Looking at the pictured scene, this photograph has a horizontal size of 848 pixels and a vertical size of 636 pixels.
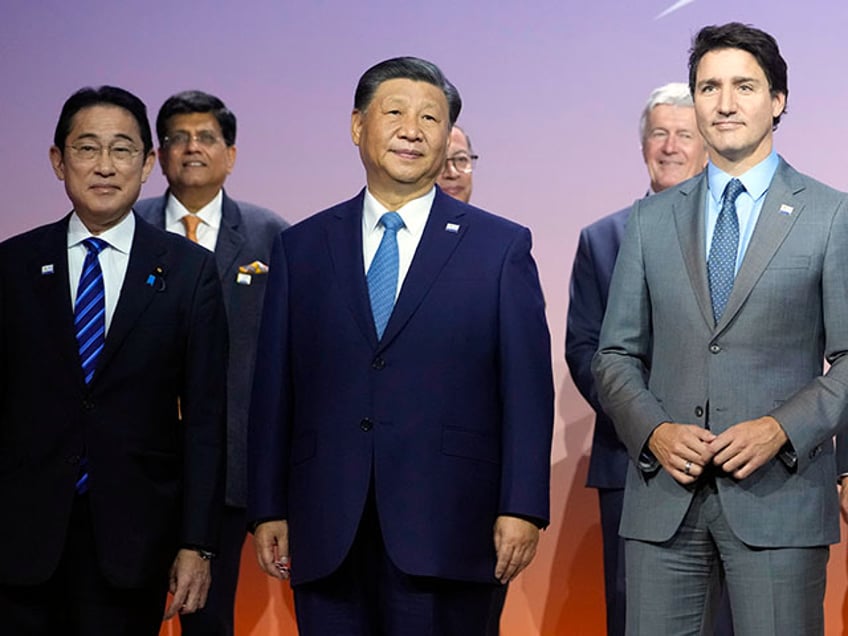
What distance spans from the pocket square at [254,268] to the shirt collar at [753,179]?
1562 millimetres

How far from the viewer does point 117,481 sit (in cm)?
337

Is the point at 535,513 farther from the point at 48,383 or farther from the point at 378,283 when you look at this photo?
the point at 48,383

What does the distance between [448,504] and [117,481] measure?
715mm

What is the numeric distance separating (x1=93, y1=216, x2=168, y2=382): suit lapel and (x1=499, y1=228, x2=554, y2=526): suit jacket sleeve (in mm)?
776

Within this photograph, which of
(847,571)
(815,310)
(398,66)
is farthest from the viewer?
(847,571)

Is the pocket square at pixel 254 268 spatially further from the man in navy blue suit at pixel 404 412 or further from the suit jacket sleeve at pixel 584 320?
the man in navy blue suit at pixel 404 412

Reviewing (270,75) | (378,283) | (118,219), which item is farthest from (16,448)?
(270,75)

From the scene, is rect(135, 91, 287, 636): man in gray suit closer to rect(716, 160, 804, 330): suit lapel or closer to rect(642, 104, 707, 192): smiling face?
rect(642, 104, 707, 192): smiling face

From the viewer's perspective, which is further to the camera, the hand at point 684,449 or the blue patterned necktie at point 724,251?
the blue patterned necktie at point 724,251

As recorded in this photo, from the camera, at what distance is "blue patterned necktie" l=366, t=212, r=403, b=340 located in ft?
11.0

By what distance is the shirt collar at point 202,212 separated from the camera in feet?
14.8

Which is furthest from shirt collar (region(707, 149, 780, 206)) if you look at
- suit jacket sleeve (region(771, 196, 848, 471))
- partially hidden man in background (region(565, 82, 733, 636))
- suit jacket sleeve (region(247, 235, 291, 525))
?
partially hidden man in background (region(565, 82, 733, 636))

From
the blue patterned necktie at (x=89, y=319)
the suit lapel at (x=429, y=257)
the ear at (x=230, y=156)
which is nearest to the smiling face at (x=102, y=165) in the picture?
the blue patterned necktie at (x=89, y=319)

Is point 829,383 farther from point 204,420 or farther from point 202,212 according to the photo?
point 202,212
